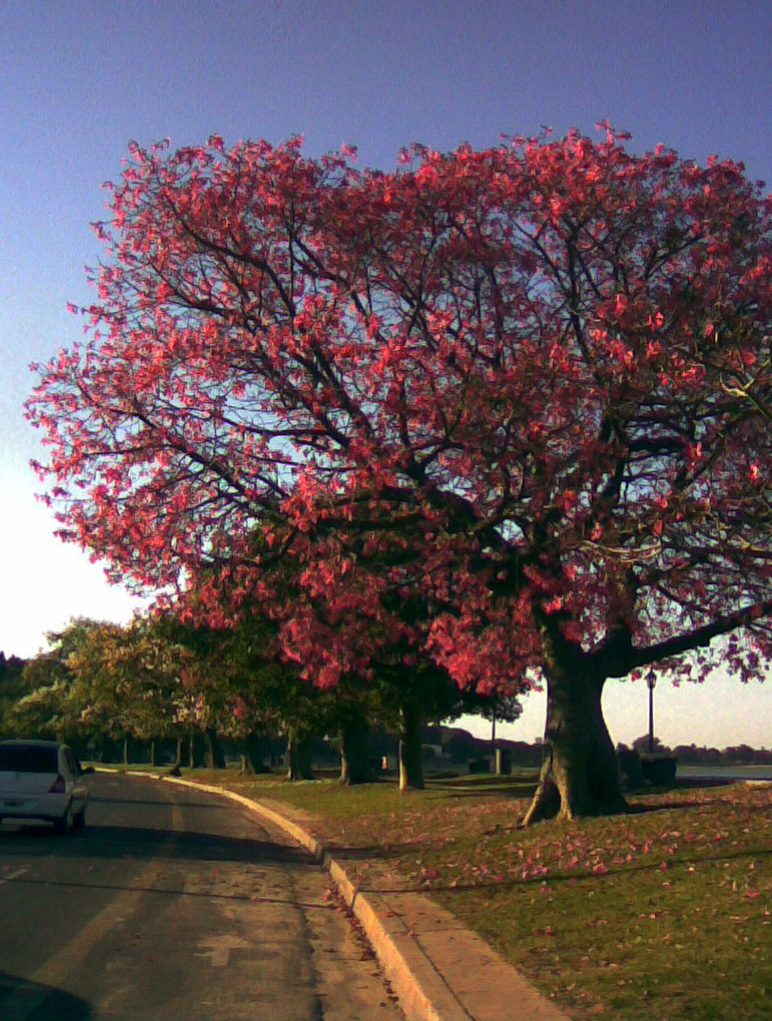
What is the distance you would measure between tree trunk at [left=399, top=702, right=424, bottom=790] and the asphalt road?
14.7 metres

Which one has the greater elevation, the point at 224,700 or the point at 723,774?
the point at 224,700

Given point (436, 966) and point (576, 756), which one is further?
point (576, 756)

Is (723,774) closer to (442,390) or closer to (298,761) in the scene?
(298,761)

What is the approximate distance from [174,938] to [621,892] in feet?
14.4

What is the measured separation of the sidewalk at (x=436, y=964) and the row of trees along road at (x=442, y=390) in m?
5.55

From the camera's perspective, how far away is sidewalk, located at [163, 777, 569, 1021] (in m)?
7.41

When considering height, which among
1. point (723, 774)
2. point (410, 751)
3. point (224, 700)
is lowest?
point (723, 774)

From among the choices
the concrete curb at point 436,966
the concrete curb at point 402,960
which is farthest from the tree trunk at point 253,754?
the concrete curb at point 436,966

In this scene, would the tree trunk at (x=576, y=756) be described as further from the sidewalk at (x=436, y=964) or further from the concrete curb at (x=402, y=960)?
the sidewalk at (x=436, y=964)

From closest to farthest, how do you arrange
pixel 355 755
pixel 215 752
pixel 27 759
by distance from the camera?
pixel 27 759 → pixel 355 755 → pixel 215 752

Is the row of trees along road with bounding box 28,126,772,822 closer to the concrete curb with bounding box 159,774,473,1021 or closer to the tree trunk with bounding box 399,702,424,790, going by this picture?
the concrete curb with bounding box 159,774,473,1021

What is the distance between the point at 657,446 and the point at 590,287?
2731 mm

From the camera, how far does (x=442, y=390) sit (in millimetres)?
16031

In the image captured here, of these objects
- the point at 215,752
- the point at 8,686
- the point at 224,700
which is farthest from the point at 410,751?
the point at 8,686
